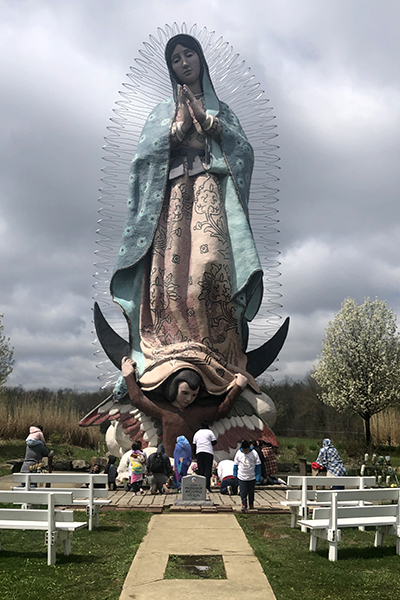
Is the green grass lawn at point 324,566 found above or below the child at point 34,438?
below

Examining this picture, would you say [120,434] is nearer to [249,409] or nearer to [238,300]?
[249,409]

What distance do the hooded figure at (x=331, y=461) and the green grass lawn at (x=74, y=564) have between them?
4669 mm

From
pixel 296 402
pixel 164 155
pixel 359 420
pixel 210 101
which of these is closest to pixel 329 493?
pixel 164 155

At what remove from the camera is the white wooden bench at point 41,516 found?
18.8 feet

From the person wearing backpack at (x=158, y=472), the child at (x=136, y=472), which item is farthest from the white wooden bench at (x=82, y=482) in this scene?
the child at (x=136, y=472)

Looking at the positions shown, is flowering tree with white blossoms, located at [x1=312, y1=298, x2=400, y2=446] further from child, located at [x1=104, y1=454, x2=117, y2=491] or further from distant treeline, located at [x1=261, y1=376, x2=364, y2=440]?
child, located at [x1=104, y1=454, x2=117, y2=491]

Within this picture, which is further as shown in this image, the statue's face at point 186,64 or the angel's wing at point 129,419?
the statue's face at point 186,64

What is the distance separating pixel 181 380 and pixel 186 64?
9.41 meters

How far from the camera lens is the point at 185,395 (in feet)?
48.1

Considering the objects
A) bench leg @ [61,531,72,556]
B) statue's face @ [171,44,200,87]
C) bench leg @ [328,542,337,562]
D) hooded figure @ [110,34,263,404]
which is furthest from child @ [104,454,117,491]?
→ statue's face @ [171,44,200,87]

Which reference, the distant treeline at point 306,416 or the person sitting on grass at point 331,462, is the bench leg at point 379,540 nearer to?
the person sitting on grass at point 331,462

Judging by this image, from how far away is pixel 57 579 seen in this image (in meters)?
5.02

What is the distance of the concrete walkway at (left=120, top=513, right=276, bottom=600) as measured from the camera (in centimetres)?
457

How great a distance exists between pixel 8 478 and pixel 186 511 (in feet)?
22.6
